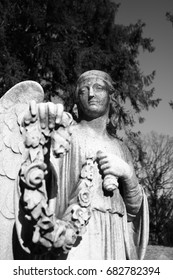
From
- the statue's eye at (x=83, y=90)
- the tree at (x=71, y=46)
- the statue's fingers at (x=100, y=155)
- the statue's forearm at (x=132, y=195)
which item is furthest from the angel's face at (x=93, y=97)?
the tree at (x=71, y=46)

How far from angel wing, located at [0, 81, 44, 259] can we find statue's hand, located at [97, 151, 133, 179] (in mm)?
695

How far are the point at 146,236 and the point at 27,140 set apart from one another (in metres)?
1.64

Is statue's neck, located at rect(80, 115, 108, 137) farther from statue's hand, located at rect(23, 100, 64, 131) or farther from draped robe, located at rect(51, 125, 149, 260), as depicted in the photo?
statue's hand, located at rect(23, 100, 64, 131)

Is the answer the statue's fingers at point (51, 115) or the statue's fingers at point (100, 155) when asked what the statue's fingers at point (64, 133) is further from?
the statue's fingers at point (100, 155)

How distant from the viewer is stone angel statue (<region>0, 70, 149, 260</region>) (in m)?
2.82

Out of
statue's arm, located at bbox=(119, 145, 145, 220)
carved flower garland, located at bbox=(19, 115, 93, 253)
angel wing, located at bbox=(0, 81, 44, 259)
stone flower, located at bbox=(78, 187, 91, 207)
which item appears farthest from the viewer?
statue's arm, located at bbox=(119, 145, 145, 220)

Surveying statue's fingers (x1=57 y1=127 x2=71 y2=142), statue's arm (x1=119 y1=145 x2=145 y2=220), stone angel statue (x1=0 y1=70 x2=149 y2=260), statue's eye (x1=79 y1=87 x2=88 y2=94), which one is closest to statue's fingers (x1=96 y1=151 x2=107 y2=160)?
stone angel statue (x1=0 y1=70 x2=149 y2=260)

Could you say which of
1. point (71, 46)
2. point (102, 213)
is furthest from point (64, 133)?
point (71, 46)

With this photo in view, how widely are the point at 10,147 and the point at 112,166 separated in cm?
88

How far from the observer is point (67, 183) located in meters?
3.58
